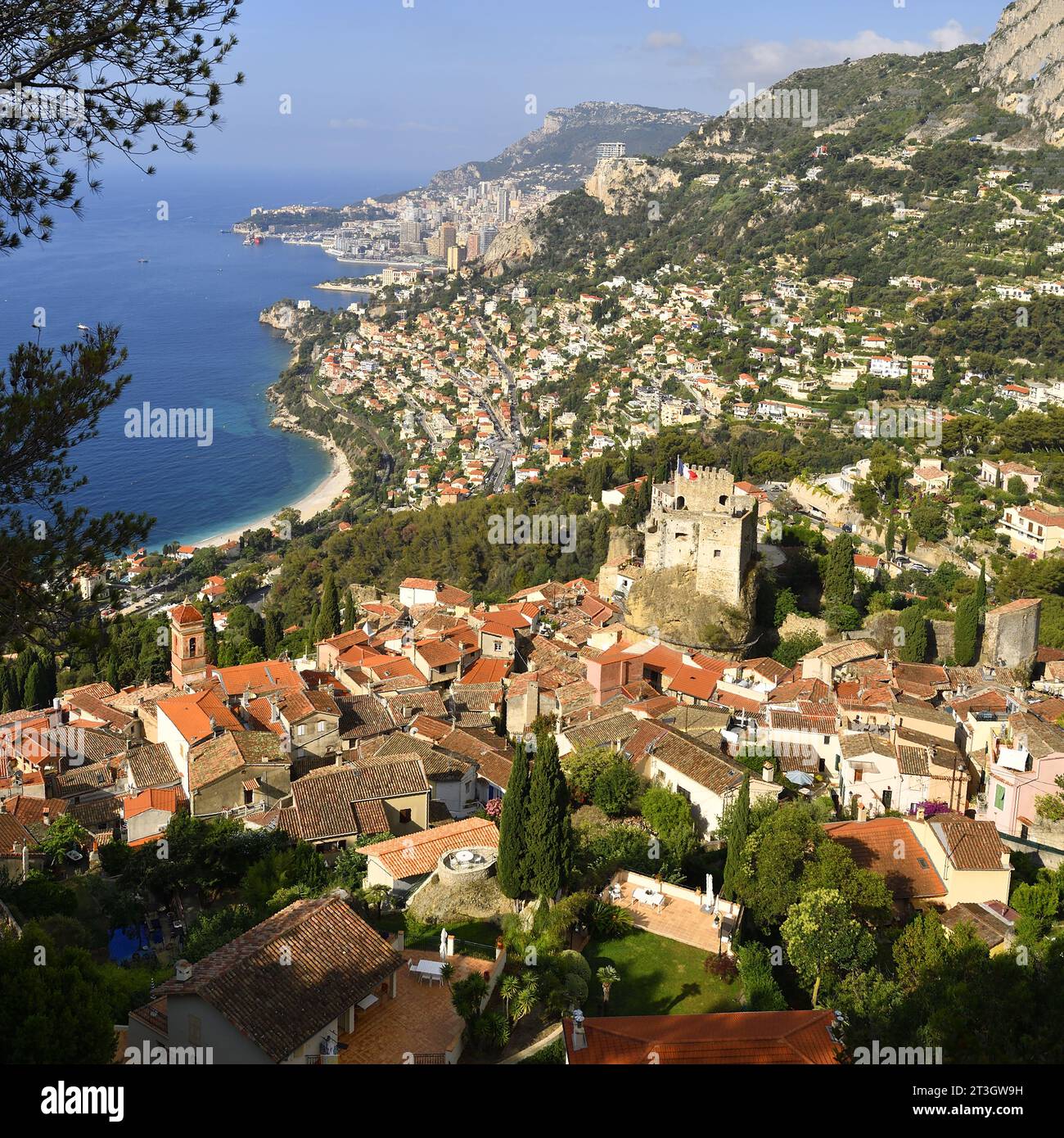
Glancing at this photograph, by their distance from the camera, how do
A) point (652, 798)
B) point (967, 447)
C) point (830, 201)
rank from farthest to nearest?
point (830, 201) < point (967, 447) < point (652, 798)

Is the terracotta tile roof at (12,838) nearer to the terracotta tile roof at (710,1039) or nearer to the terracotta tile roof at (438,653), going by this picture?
the terracotta tile roof at (438,653)

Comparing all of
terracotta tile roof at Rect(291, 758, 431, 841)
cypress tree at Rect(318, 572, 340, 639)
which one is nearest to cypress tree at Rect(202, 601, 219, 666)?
cypress tree at Rect(318, 572, 340, 639)

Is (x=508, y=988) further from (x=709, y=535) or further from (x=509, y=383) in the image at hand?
(x=509, y=383)

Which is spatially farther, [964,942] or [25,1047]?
[964,942]

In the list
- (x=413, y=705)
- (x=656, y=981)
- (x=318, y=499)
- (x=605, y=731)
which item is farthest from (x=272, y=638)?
(x=318, y=499)

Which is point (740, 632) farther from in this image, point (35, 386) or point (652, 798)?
point (35, 386)

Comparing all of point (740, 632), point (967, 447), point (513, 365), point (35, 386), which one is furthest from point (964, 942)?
point (513, 365)

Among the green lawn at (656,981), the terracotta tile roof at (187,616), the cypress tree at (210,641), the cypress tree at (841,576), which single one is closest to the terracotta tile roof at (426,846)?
the green lawn at (656,981)
